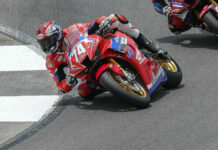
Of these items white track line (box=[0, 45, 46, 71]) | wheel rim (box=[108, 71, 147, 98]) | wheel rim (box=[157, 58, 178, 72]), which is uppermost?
wheel rim (box=[108, 71, 147, 98])

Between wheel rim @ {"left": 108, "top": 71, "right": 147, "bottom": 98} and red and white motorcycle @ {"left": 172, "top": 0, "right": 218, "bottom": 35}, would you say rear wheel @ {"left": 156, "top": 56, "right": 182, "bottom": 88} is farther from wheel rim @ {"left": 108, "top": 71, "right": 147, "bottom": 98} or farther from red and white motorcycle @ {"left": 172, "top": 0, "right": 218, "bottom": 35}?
red and white motorcycle @ {"left": 172, "top": 0, "right": 218, "bottom": 35}

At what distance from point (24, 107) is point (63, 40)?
1412mm

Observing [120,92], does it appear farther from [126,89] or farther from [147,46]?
[147,46]

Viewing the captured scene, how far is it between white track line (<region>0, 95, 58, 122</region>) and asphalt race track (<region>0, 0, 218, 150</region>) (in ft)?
0.99

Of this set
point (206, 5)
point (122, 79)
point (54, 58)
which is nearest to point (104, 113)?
point (122, 79)

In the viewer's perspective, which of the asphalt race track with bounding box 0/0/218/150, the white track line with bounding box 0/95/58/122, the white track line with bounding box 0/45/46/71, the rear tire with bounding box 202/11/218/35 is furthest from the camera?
the white track line with bounding box 0/45/46/71

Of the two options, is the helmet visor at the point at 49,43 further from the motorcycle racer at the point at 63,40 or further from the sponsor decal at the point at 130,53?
the sponsor decal at the point at 130,53

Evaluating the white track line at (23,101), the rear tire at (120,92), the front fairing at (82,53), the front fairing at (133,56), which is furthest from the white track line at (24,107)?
the front fairing at (133,56)

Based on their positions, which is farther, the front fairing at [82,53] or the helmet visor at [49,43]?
the helmet visor at [49,43]

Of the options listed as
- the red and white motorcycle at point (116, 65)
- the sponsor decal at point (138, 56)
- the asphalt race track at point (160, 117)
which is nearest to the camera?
the asphalt race track at point (160, 117)

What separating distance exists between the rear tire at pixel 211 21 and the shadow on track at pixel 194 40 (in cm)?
48

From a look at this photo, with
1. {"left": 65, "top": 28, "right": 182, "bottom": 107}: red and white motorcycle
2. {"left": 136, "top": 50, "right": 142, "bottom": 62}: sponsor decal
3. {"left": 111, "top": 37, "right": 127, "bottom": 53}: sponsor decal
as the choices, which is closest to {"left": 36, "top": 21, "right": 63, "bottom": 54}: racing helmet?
{"left": 65, "top": 28, "right": 182, "bottom": 107}: red and white motorcycle

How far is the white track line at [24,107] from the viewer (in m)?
7.15

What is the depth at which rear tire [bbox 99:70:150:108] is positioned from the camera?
602 centimetres
